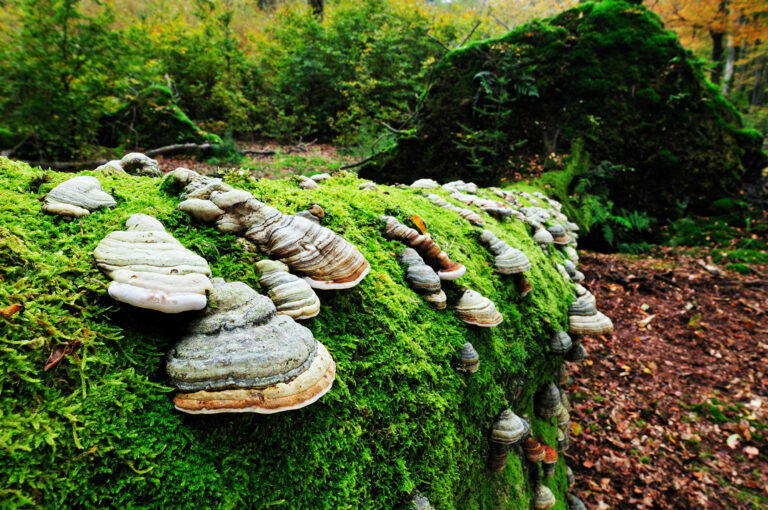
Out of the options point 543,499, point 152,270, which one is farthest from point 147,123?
point 543,499

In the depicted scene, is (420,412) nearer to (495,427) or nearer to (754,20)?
(495,427)

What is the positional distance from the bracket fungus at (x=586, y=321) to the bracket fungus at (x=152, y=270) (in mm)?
3604

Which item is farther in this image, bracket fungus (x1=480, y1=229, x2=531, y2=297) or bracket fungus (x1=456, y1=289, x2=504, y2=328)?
bracket fungus (x1=480, y1=229, x2=531, y2=297)

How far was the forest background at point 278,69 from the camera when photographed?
9.59m

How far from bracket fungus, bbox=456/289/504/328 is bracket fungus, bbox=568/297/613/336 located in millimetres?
1767

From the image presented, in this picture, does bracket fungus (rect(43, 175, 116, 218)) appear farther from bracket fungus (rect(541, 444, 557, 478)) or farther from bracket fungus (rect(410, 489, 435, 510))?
bracket fungus (rect(541, 444, 557, 478))

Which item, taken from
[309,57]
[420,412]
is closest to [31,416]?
[420,412]

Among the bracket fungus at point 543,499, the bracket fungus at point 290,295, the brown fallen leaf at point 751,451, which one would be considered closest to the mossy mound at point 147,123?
the bracket fungus at point 290,295

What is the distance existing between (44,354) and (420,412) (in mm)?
1482

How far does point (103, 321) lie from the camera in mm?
1185

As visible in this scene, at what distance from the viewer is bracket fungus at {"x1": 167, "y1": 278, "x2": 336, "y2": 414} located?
1.07 m

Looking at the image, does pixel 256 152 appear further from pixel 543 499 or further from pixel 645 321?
pixel 543 499

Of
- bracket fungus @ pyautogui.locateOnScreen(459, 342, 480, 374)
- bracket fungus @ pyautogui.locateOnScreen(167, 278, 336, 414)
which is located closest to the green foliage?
bracket fungus @ pyautogui.locateOnScreen(167, 278, 336, 414)

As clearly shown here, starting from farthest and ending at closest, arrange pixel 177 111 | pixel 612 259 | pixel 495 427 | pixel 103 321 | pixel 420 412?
1. pixel 177 111
2. pixel 612 259
3. pixel 495 427
4. pixel 420 412
5. pixel 103 321
